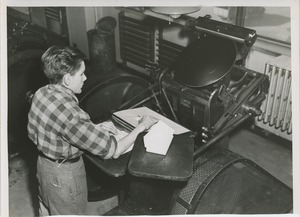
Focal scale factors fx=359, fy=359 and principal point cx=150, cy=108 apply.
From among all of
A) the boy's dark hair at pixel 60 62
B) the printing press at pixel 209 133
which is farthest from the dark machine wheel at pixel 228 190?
the boy's dark hair at pixel 60 62

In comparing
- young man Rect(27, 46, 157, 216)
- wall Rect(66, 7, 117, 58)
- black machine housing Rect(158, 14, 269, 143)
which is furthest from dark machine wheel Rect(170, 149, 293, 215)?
wall Rect(66, 7, 117, 58)

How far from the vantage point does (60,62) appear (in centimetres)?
159

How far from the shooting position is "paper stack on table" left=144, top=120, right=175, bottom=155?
1716 millimetres

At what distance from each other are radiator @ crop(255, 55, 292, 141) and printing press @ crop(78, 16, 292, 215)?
1.17 feet

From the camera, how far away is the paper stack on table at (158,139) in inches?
67.6

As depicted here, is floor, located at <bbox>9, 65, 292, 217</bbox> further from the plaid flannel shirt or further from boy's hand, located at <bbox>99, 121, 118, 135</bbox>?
the plaid flannel shirt

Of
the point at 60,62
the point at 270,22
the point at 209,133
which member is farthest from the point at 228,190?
the point at 270,22

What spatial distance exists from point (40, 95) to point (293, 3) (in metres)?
1.26

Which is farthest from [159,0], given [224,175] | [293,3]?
[224,175]

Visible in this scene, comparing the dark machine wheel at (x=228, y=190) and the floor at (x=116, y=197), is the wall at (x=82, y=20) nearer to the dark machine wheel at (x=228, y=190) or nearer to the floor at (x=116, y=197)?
the floor at (x=116, y=197)

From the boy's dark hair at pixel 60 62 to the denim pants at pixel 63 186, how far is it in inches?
17.3

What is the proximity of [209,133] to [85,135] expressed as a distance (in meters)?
0.85

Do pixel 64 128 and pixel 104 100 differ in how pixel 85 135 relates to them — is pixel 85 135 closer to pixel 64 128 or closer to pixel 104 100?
pixel 64 128

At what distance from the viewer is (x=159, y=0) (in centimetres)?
181
